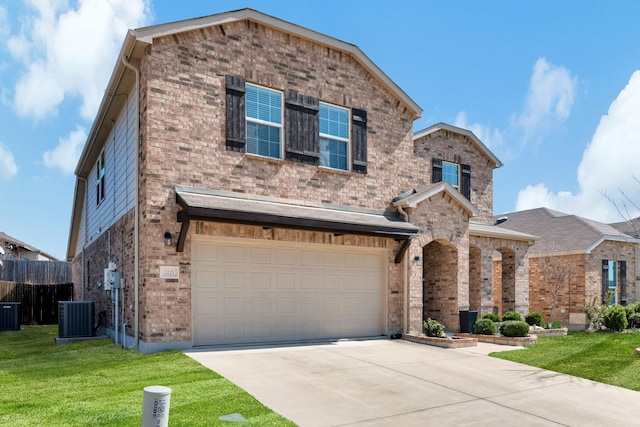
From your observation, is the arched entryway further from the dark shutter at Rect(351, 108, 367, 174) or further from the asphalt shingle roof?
the asphalt shingle roof

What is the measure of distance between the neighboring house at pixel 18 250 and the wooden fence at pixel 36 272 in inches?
490

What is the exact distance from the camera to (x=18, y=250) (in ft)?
141

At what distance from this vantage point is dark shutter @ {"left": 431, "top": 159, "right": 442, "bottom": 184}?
18.6 m

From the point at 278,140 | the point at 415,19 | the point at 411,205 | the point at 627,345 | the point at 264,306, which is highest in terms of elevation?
the point at 415,19

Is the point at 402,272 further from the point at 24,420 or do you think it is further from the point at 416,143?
the point at 24,420

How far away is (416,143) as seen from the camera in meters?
18.3

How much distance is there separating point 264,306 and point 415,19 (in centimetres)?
909

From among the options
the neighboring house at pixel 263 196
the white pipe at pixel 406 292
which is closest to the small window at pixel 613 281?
the neighboring house at pixel 263 196

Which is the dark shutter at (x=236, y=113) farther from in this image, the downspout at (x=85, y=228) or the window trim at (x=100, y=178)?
the downspout at (x=85, y=228)

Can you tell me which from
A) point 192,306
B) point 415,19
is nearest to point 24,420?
point 192,306

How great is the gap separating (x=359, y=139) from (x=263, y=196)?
3.52 meters

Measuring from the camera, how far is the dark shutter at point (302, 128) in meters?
12.1

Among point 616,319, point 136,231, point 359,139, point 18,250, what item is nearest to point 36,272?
point 18,250

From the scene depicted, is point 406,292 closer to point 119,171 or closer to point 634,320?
point 119,171
